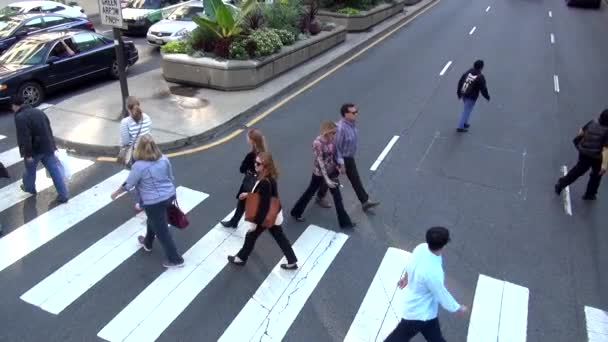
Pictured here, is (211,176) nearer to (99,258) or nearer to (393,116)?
(99,258)

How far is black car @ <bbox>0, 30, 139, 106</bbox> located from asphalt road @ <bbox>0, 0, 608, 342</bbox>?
3.10 ft

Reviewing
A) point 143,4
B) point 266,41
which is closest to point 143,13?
point 143,4

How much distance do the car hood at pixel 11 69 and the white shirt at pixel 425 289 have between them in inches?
423

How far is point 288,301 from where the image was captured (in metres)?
5.92

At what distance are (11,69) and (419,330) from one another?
36.9 feet

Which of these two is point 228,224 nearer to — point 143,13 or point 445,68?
point 445,68

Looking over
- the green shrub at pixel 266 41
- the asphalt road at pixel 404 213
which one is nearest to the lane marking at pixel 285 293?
the asphalt road at pixel 404 213

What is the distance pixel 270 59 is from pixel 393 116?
4.21 metres

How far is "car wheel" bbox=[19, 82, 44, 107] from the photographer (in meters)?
11.7

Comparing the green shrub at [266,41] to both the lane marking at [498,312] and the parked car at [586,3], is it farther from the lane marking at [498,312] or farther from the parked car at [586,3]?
the parked car at [586,3]

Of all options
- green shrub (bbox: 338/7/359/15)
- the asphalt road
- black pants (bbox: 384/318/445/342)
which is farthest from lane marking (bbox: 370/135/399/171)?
green shrub (bbox: 338/7/359/15)

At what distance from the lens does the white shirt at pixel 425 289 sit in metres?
4.27

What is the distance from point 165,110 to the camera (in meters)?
11.8

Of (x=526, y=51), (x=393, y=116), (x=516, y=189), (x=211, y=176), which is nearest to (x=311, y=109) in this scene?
(x=393, y=116)
